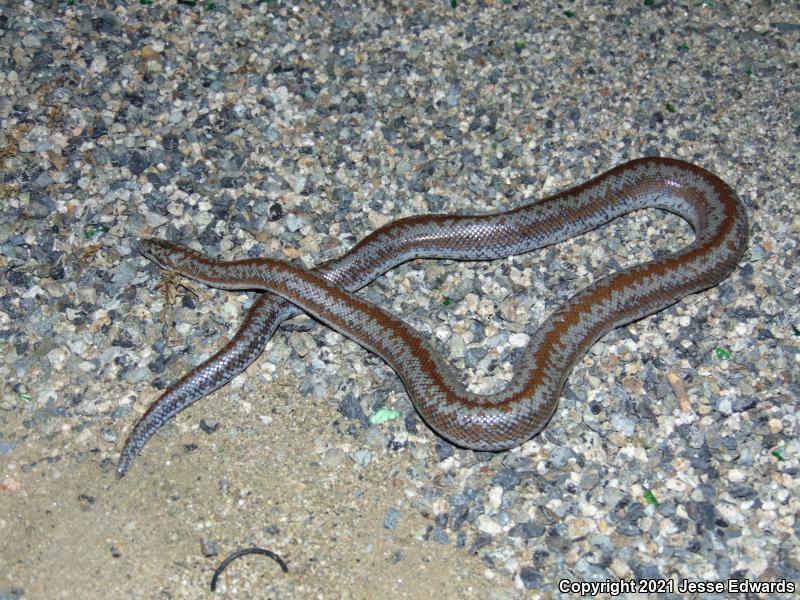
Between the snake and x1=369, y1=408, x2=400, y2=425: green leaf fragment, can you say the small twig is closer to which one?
the snake

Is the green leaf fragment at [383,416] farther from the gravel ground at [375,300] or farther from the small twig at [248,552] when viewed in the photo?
the small twig at [248,552]

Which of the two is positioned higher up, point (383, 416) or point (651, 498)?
point (383, 416)

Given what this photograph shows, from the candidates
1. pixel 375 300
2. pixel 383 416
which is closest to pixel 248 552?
pixel 383 416

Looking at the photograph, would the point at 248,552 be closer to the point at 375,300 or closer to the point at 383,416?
the point at 383,416

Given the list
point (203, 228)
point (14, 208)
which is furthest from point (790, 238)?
point (14, 208)

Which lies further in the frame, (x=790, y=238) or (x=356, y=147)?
(x=356, y=147)

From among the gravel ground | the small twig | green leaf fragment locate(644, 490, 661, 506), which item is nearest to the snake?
the gravel ground

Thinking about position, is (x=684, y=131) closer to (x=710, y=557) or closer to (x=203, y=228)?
(x=710, y=557)
